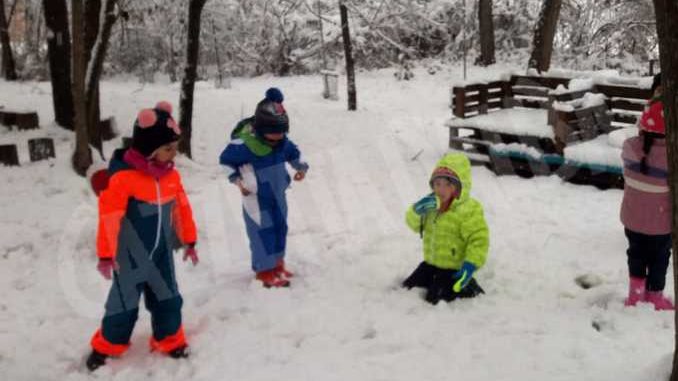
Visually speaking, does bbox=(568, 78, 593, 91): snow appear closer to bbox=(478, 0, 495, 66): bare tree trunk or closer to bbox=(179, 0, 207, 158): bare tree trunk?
bbox=(179, 0, 207, 158): bare tree trunk

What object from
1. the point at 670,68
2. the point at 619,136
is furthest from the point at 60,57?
the point at 670,68

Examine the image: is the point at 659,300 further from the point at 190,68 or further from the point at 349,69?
the point at 349,69

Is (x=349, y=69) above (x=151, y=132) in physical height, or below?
above

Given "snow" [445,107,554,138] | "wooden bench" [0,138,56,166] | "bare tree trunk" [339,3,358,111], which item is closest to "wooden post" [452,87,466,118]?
"snow" [445,107,554,138]

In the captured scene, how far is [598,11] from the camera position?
79.7 feet

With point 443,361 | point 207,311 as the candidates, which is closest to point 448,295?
point 443,361

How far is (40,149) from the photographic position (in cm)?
902

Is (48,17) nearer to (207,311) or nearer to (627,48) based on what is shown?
(207,311)

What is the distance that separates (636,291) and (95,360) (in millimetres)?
3944

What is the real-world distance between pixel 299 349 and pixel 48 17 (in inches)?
316

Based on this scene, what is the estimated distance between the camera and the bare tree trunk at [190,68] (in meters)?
9.52

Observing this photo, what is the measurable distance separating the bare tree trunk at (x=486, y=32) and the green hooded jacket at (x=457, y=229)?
1714 centimetres

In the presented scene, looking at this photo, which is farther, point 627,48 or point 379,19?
point 627,48

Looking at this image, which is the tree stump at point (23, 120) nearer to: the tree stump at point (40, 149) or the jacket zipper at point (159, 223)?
the tree stump at point (40, 149)
